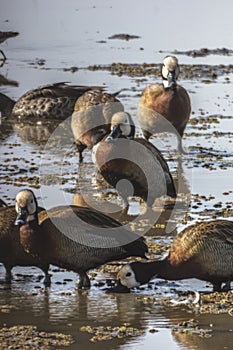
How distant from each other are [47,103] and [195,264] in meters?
7.24

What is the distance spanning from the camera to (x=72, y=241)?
8.80 m

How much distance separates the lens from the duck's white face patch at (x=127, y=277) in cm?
857

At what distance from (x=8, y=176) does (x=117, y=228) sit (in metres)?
3.45

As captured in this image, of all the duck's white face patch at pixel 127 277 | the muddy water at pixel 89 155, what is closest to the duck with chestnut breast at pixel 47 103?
the muddy water at pixel 89 155

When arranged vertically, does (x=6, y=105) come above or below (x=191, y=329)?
above

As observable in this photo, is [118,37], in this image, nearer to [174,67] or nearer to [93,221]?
[174,67]

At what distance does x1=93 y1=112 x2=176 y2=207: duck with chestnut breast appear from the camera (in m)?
10.9

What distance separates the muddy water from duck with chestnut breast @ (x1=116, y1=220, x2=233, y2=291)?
0.49 ft

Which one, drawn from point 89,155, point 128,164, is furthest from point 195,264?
point 89,155

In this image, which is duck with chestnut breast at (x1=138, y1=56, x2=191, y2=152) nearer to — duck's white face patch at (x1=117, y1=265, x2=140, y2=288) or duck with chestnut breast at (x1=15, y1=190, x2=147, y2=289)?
duck with chestnut breast at (x1=15, y1=190, x2=147, y2=289)

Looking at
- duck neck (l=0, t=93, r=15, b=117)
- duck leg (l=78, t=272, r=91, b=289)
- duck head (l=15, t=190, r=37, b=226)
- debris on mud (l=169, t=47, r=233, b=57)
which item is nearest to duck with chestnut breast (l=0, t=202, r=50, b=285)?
duck head (l=15, t=190, r=37, b=226)

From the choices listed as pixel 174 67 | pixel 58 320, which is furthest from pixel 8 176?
→ pixel 58 320

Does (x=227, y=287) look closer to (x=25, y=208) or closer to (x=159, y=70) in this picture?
(x=25, y=208)

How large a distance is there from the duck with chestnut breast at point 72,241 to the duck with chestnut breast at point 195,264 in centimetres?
28
